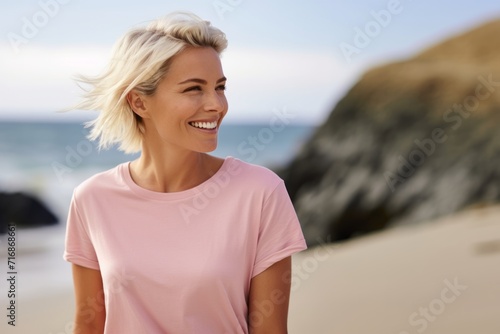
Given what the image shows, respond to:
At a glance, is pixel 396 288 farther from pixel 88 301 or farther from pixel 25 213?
pixel 25 213

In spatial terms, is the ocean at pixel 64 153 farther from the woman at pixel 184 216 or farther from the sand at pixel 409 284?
the woman at pixel 184 216

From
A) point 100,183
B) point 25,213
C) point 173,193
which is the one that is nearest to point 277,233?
point 173,193

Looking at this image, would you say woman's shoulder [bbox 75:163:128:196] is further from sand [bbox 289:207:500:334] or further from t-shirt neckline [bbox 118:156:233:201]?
sand [bbox 289:207:500:334]

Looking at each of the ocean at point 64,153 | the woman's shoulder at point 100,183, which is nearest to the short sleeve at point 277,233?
the woman's shoulder at point 100,183

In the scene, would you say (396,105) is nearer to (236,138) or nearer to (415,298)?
(415,298)

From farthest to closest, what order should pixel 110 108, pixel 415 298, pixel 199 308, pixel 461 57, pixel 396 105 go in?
pixel 461 57 → pixel 396 105 → pixel 415 298 → pixel 110 108 → pixel 199 308

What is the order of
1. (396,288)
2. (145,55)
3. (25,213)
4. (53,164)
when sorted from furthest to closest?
1. (53,164)
2. (25,213)
3. (396,288)
4. (145,55)

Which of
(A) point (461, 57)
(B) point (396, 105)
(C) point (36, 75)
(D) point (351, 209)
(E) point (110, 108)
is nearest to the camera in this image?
(E) point (110, 108)

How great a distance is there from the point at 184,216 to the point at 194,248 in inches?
3.6

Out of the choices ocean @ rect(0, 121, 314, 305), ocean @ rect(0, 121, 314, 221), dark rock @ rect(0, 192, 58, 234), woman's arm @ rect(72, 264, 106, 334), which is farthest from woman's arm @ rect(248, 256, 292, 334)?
ocean @ rect(0, 121, 314, 221)

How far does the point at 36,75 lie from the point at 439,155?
14856 mm

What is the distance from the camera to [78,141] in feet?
73.6

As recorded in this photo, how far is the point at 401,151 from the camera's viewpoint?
30.0 ft

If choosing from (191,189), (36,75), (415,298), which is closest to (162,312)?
(191,189)
